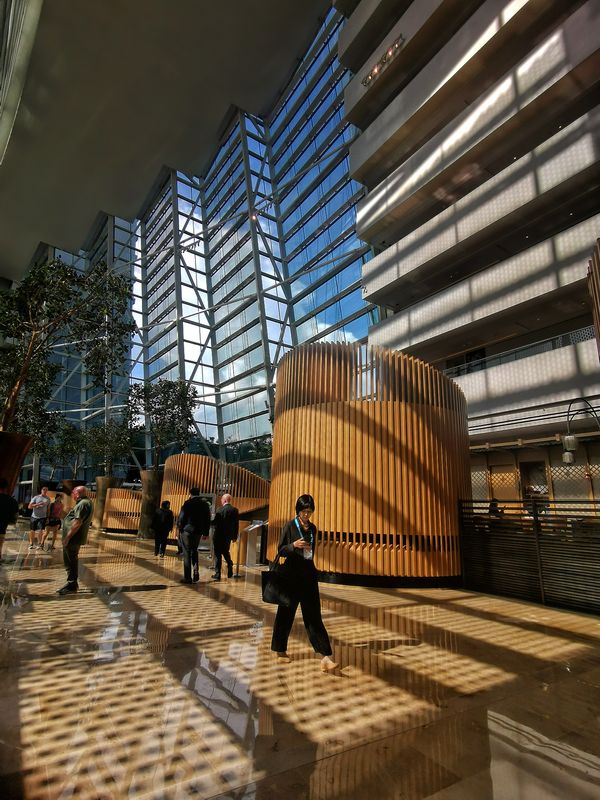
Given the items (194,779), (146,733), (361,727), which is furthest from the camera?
(361,727)

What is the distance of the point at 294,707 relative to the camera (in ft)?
8.00

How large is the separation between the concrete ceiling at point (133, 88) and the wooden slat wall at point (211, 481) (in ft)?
71.4

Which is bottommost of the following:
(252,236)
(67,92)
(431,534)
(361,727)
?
(361,727)

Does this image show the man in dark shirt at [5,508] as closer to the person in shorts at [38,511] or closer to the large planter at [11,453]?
the large planter at [11,453]

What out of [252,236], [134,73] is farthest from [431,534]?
[134,73]

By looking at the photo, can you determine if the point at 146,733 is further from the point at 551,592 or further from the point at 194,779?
the point at 551,592

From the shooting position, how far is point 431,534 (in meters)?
6.49

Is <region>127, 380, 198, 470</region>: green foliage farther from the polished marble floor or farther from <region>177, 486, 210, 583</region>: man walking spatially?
the polished marble floor

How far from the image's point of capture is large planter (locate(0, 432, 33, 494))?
15.8ft

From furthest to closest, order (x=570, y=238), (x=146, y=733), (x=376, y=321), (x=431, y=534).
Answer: (x=376, y=321) < (x=570, y=238) < (x=431, y=534) < (x=146, y=733)

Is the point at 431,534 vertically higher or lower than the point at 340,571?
higher

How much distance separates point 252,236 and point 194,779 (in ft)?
83.9

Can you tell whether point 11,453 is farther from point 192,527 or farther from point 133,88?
point 133,88

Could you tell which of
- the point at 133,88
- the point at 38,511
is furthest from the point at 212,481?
the point at 133,88
